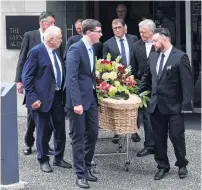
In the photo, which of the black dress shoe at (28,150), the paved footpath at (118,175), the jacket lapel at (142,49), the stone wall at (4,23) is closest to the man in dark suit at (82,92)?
the paved footpath at (118,175)

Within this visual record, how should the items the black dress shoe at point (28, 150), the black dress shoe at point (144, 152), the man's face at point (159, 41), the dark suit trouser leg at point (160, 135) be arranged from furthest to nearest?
the black dress shoe at point (28, 150) < the black dress shoe at point (144, 152) < the dark suit trouser leg at point (160, 135) < the man's face at point (159, 41)

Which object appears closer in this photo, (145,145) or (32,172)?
(32,172)

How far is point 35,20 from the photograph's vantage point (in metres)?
11.4

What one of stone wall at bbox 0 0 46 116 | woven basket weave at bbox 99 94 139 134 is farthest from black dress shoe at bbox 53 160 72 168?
stone wall at bbox 0 0 46 116

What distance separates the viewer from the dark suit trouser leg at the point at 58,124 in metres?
8.24

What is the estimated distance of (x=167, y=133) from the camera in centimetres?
806

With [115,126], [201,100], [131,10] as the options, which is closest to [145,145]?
[115,126]

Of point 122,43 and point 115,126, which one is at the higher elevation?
point 122,43

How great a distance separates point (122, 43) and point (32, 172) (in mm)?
2447

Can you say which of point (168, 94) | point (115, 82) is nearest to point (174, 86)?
point (168, 94)

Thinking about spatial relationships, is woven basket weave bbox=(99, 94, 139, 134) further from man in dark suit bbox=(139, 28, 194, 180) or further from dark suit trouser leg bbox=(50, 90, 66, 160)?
dark suit trouser leg bbox=(50, 90, 66, 160)

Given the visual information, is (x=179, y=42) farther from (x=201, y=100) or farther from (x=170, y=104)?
(x=170, y=104)

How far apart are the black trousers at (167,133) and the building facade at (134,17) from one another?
415 centimetres

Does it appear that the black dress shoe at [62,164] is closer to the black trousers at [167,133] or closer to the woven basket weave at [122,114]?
the woven basket weave at [122,114]
